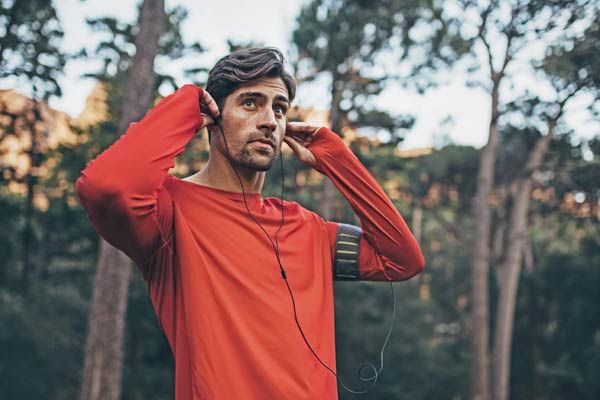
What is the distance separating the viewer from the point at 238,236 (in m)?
1.85

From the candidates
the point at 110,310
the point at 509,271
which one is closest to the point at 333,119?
the point at 509,271

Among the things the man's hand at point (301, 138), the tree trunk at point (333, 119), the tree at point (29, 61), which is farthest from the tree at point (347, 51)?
the man's hand at point (301, 138)

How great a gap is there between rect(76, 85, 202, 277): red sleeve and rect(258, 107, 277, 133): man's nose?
201mm

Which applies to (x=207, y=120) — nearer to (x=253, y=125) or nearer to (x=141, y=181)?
(x=253, y=125)

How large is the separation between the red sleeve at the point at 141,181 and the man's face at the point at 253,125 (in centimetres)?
15

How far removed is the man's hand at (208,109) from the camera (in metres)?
1.90

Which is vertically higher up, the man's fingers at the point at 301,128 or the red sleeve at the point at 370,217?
the man's fingers at the point at 301,128

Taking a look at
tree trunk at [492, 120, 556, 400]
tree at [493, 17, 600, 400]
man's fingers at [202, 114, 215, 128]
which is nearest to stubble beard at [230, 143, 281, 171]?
man's fingers at [202, 114, 215, 128]

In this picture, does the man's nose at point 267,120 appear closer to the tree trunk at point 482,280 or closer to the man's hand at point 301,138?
the man's hand at point 301,138

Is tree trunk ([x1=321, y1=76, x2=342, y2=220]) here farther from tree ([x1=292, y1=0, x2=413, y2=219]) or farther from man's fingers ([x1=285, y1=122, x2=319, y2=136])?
man's fingers ([x1=285, y1=122, x2=319, y2=136])

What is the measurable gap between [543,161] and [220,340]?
56.1ft

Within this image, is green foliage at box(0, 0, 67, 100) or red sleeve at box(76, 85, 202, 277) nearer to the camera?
red sleeve at box(76, 85, 202, 277)

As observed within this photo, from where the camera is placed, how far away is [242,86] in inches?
77.4

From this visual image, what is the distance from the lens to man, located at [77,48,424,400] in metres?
1.66
